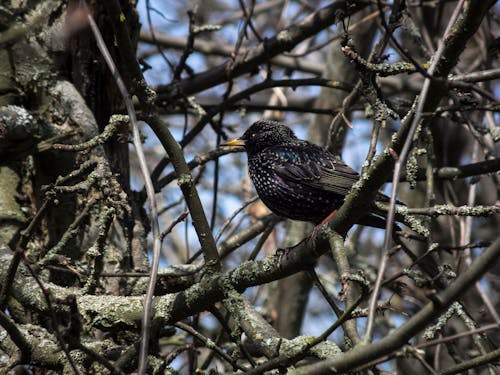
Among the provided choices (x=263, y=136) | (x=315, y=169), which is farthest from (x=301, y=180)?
(x=263, y=136)

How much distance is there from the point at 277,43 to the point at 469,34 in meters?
2.32

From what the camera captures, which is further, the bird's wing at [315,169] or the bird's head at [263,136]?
the bird's head at [263,136]

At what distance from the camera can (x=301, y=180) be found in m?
4.82

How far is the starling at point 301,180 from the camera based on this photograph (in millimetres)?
4707

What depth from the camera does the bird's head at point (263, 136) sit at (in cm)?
538

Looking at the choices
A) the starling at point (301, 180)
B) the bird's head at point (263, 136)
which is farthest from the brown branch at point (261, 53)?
the bird's head at point (263, 136)

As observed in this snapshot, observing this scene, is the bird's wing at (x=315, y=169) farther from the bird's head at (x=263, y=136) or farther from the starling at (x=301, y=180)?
the bird's head at (x=263, y=136)

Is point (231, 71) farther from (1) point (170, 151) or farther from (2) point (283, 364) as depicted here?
(2) point (283, 364)

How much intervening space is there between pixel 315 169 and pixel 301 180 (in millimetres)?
119

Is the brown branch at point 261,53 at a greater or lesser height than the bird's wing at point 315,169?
greater

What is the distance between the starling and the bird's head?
16 centimetres

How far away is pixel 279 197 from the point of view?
4.81 m

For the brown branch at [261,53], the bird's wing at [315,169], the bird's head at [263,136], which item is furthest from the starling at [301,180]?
the brown branch at [261,53]

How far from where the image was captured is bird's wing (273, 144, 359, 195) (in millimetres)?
4637
